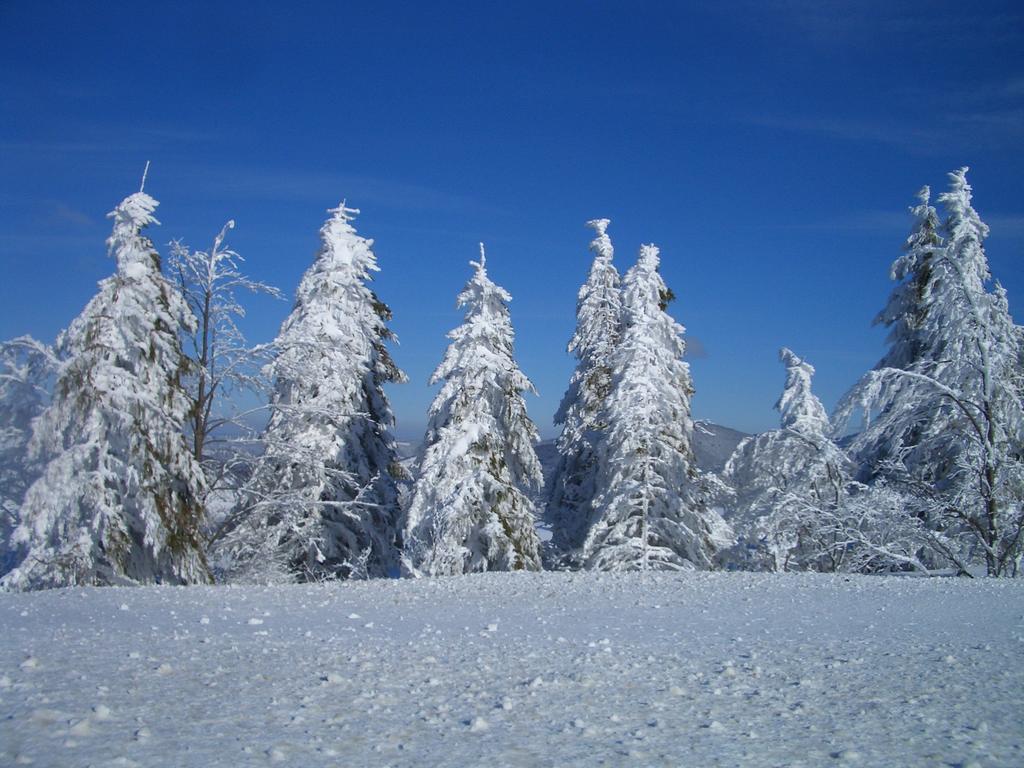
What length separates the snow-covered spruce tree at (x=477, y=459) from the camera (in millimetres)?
18312

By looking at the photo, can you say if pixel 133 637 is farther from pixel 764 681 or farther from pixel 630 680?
pixel 764 681

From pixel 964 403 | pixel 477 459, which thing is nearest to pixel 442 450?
pixel 477 459

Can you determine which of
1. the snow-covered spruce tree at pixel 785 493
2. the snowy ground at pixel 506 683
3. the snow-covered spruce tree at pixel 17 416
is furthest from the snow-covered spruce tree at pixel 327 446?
the snow-covered spruce tree at pixel 785 493

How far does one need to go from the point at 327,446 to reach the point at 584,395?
10053 mm

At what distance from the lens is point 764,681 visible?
5766 millimetres

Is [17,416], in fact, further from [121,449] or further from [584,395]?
[584,395]

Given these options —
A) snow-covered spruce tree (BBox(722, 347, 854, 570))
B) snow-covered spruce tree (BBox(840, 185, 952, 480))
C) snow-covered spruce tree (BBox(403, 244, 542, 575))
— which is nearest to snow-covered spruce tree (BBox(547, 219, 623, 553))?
snow-covered spruce tree (BBox(403, 244, 542, 575))

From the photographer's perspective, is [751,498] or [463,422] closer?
[463,422]

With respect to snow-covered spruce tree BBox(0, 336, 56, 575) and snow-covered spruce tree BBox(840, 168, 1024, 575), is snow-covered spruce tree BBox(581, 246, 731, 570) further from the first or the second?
snow-covered spruce tree BBox(0, 336, 56, 575)

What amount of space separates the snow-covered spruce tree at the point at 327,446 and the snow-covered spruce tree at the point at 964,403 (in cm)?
1178

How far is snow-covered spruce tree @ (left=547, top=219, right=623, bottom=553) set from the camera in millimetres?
24359

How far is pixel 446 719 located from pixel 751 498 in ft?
60.8

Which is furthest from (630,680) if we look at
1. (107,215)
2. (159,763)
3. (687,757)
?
(107,215)

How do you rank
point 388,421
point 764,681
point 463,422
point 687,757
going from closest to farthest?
point 687,757
point 764,681
point 463,422
point 388,421
